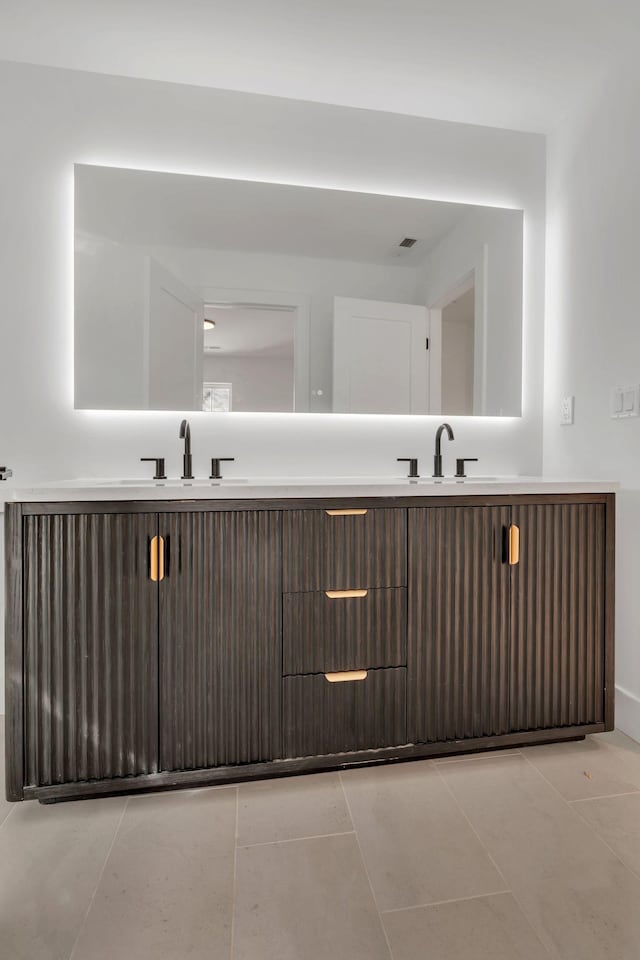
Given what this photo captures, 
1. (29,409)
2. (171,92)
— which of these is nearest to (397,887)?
(29,409)

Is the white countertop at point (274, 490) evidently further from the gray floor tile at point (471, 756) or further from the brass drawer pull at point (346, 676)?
the gray floor tile at point (471, 756)

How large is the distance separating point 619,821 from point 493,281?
1.99 meters

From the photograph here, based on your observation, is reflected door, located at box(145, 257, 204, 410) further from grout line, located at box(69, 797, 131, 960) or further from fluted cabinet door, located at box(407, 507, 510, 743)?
grout line, located at box(69, 797, 131, 960)

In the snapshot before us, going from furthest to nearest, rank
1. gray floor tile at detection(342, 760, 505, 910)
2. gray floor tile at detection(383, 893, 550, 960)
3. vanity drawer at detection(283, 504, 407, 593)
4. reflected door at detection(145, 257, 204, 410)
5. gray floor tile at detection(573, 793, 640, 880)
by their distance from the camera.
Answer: reflected door at detection(145, 257, 204, 410)
vanity drawer at detection(283, 504, 407, 593)
gray floor tile at detection(573, 793, 640, 880)
gray floor tile at detection(342, 760, 505, 910)
gray floor tile at detection(383, 893, 550, 960)

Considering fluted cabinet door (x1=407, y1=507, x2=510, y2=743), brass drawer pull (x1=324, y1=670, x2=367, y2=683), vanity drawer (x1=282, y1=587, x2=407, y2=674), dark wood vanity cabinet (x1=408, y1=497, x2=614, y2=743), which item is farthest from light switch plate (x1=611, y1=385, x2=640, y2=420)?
brass drawer pull (x1=324, y1=670, x2=367, y2=683)

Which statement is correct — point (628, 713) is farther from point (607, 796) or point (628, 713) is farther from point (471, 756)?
point (471, 756)

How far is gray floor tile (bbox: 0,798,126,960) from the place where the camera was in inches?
42.4

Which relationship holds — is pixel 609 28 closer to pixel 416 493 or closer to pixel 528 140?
pixel 528 140

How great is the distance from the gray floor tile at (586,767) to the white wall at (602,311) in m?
0.19

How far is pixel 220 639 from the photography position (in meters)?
1.53

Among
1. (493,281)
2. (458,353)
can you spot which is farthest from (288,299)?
(493,281)

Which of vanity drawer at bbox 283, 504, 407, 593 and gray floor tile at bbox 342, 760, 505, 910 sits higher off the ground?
vanity drawer at bbox 283, 504, 407, 593

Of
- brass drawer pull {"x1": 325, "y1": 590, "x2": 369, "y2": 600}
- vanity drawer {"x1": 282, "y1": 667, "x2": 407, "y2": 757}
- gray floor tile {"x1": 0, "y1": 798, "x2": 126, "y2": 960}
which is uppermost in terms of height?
brass drawer pull {"x1": 325, "y1": 590, "x2": 369, "y2": 600}

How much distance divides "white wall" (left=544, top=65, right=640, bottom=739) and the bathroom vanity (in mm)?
237
